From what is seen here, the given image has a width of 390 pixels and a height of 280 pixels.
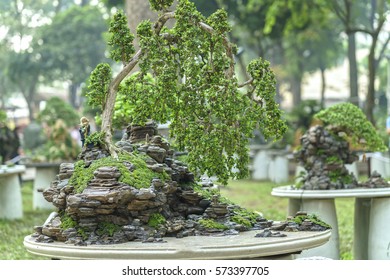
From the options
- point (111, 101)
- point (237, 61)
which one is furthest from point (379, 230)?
point (237, 61)

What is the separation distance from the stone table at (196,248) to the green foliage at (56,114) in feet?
40.4

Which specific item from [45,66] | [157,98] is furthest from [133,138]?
[45,66]

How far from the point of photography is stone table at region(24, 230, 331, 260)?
5863 mm

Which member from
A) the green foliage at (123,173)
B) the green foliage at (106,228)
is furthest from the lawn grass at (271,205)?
the green foliage at (106,228)

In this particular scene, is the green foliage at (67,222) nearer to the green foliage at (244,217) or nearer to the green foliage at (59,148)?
the green foliage at (244,217)

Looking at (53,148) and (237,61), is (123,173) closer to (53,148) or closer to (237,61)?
(53,148)

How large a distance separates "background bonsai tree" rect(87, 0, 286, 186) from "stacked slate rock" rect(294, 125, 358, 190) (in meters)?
3.38

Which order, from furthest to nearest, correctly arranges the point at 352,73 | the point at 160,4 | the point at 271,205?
the point at 352,73, the point at 271,205, the point at 160,4

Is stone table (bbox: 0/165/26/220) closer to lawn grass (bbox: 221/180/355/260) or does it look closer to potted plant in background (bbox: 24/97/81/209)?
potted plant in background (bbox: 24/97/81/209)

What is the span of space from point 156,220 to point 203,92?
1.16 m

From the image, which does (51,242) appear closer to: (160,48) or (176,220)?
(176,220)

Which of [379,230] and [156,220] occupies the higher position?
[156,220]

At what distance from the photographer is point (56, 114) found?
18781 mm

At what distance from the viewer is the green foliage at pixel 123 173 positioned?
6520mm
